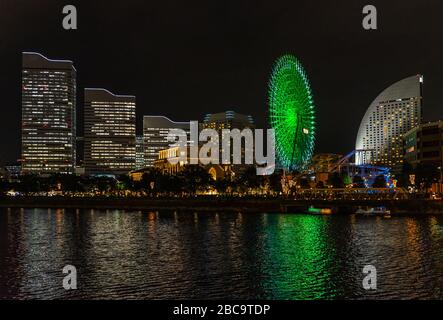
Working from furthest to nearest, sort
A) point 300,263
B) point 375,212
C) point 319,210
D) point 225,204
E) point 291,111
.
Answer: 1. point 225,204
2. point 319,210
3. point 291,111
4. point 375,212
5. point 300,263

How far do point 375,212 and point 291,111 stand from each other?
56.3ft

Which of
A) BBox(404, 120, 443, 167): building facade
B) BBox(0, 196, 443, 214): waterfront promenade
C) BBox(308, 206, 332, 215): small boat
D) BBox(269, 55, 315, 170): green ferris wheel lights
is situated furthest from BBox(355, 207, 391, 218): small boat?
BBox(404, 120, 443, 167): building facade

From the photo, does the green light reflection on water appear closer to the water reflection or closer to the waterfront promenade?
the water reflection

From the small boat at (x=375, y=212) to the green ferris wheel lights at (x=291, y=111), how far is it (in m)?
10.4

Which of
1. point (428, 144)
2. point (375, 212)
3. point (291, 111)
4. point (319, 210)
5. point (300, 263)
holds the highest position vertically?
point (291, 111)

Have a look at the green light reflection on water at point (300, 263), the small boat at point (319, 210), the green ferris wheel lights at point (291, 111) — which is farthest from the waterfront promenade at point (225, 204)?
the green light reflection on water at point (300, 263)

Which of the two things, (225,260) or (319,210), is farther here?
(319,210)

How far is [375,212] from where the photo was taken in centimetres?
7119

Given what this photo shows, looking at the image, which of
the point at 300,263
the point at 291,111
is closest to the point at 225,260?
the point at 300,263

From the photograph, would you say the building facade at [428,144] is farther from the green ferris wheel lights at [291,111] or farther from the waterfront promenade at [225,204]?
the green ferris wheel lights at [291,111]

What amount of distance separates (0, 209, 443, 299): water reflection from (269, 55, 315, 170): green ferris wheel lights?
64.6ft

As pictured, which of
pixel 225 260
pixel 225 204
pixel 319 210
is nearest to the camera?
pixel 225 260

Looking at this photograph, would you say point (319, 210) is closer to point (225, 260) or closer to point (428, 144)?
point (428, 144)
